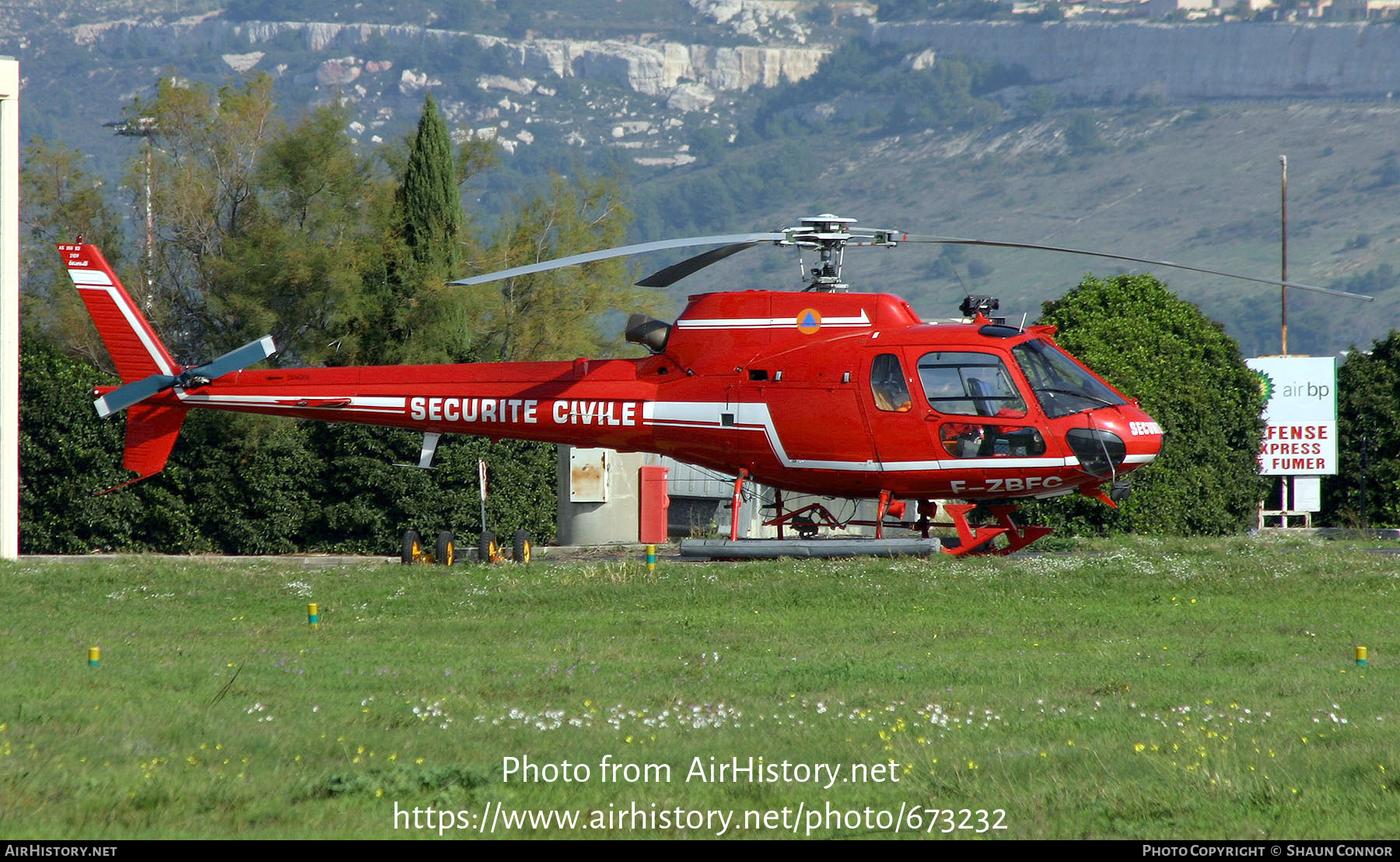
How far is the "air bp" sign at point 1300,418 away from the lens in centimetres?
3083

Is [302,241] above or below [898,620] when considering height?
above

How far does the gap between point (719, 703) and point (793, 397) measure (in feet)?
27.3

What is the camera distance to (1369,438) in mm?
30078

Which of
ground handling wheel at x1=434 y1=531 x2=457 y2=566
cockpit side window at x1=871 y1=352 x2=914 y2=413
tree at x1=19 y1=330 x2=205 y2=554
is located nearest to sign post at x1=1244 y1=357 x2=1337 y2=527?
cockpit side window at x1=871 y1=352 x2=914 y2=413

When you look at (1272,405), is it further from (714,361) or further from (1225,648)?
(1225,648)

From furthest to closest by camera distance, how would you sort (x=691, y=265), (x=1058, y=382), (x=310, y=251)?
(x=310, y=251) → (x=1058, y=382) → (x=691, y=265)

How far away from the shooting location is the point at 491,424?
60.6 feet

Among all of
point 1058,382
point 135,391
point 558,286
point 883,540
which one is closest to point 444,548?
point 135,391

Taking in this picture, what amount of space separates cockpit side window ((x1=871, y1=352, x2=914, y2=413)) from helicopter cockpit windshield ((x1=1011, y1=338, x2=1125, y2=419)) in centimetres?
136

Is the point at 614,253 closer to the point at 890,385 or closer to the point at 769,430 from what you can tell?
the point at 769,430

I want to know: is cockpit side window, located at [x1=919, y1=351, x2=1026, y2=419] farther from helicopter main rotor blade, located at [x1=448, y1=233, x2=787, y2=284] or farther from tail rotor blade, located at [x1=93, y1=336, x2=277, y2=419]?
tail rotor blade, located at [x1=93, y1=336, x2=277, y2=419]

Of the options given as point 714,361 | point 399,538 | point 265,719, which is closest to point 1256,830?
point 265,719

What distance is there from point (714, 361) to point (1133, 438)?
5.14 m

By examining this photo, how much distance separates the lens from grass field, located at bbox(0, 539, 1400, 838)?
22.1 feet
